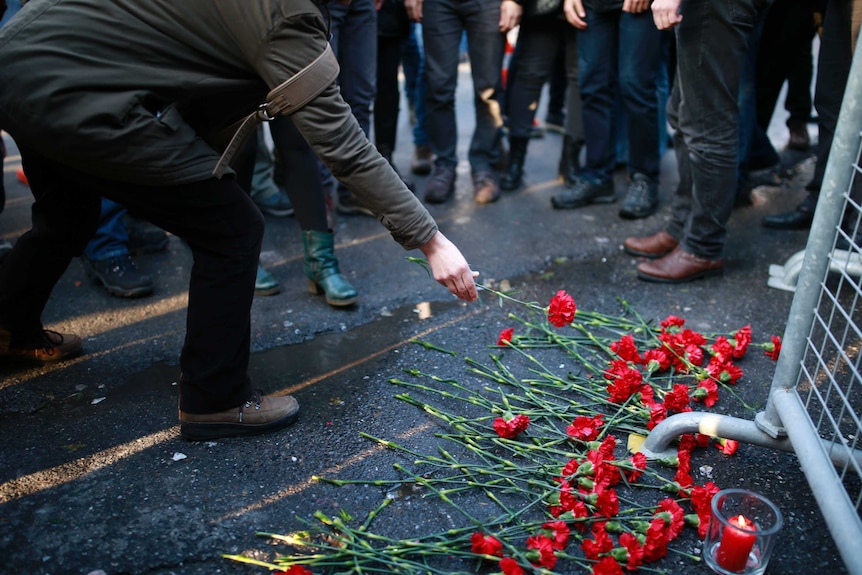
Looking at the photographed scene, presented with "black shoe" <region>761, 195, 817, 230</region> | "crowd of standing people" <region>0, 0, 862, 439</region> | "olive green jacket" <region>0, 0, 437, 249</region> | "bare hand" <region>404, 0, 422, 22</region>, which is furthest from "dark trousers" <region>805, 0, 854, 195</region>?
"olive green jacket" <region>0, 0, 437, 249</region>

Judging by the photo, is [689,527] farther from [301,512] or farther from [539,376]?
[301,512]

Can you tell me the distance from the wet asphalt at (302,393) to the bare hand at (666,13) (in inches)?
45.8

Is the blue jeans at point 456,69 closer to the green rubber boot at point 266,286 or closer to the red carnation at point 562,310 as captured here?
the green rubber boot at point 266,286

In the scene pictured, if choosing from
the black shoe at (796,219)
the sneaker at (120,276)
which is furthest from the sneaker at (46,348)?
the black shoe at (796,219)

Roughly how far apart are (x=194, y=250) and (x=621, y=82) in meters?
2.80

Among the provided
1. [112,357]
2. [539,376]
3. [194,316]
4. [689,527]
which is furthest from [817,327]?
[112,357]

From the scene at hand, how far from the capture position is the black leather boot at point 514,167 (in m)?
4.78

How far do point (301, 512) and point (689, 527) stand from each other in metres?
1.05

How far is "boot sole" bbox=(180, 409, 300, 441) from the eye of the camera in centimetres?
237

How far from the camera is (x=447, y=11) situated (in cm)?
427

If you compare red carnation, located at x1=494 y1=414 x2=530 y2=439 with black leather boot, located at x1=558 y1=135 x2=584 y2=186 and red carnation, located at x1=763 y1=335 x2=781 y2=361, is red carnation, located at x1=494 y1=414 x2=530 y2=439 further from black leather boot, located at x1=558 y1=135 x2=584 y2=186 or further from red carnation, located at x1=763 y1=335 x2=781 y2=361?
black leather boot, located at x1=558 y1=135 x2=584 y2=186

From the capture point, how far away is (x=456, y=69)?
4461 mm

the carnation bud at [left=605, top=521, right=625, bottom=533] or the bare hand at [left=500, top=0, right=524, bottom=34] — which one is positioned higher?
the bare hand at [left=500, top=0, right=524, bottom=34]

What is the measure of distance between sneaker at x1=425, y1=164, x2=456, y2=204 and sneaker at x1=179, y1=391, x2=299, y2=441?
2.36 m
